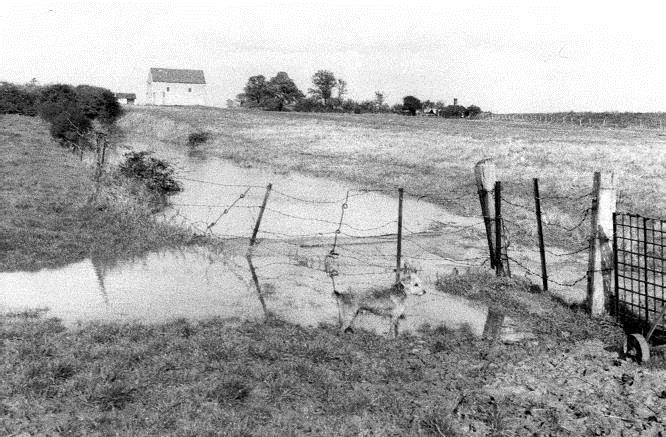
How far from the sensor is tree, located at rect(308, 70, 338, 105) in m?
142

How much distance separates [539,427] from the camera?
6.26 metres

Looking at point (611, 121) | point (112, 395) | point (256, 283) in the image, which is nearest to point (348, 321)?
point (256, 283)

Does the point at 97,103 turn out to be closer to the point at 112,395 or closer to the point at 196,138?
the point at 196,138

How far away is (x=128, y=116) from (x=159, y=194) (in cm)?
5118

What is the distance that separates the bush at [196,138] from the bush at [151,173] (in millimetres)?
25404

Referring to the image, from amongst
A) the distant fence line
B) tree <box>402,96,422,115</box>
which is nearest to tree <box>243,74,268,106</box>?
tree <box>402,96,422,115</box>

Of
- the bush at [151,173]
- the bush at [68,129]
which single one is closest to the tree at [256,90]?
the bush at [68,129]

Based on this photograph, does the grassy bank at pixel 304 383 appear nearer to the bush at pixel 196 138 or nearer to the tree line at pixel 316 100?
the bush at pixel 196 138

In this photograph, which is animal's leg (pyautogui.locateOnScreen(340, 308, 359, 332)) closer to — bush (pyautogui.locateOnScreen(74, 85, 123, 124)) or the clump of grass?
the clump of grass

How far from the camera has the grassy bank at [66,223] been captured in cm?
1298

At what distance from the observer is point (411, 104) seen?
401ft

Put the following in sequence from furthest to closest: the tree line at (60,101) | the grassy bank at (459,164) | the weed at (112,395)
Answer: the tree line at (60,101) → the grassy bank at (459,164) → the weed at (112,395)

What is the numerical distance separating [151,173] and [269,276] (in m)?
11.6

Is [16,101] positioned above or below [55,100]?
above
